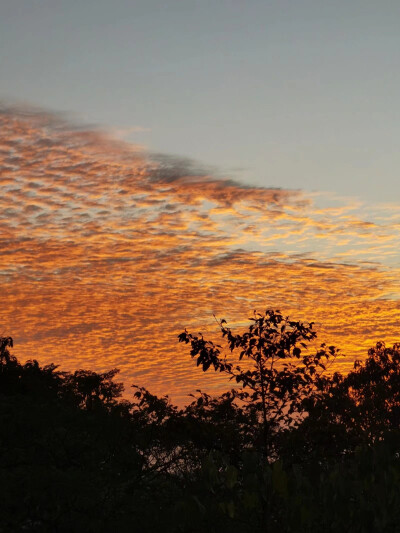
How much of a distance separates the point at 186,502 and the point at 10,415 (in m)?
9.83

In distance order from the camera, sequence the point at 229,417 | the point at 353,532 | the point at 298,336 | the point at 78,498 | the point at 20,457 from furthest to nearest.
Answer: the point at 229,417
the point at 298,336
the point at 20,457
the point at 78,498
the point at 353,532

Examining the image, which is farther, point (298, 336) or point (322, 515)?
point (298, 336)

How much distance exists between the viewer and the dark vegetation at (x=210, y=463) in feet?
20.6

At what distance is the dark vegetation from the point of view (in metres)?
6.28

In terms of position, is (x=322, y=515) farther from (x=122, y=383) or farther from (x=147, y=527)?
(x=122, y=383)

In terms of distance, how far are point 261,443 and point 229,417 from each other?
1.20 m

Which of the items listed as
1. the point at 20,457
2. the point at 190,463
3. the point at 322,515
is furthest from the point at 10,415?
the point at 322,515

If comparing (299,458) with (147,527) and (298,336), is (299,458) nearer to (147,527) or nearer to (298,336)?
(298,336)

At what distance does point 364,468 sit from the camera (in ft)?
23.4

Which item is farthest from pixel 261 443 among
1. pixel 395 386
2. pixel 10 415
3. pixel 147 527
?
pixel 395 386

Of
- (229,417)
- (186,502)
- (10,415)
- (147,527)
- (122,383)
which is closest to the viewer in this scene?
(186,502)

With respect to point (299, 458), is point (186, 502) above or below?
above

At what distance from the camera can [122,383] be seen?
137 feet

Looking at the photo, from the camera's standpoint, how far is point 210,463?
6809mm
